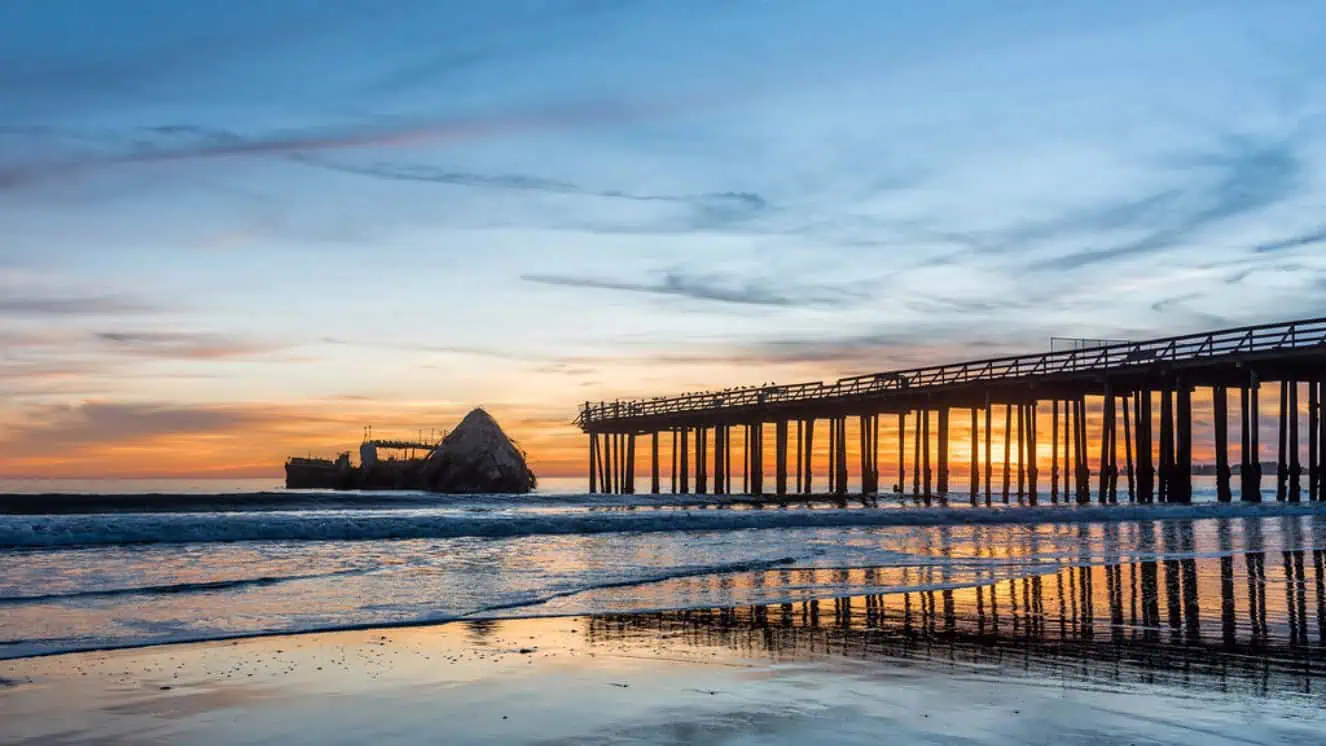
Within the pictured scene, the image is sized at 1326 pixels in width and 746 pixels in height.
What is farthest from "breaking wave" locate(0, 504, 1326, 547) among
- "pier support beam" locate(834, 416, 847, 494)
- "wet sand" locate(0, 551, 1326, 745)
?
"pier support beam" locate(834, 416, 847, 494)

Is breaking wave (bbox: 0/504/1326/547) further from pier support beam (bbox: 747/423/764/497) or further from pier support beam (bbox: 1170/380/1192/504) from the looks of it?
pier support beam (bbox: 747/423/764/497)

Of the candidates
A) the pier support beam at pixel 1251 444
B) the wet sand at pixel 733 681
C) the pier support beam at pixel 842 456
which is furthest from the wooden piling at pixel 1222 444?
the wet sand at pixel 733 681

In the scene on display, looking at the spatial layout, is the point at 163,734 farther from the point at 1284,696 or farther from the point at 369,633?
the point at 1284,696

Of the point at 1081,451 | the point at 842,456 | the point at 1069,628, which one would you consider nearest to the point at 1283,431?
the point at 1081,451

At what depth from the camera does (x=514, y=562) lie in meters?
19.1

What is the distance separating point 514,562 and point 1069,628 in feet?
34.7

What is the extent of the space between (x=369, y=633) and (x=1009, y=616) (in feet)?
22.1

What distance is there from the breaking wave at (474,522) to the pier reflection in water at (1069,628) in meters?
13.7

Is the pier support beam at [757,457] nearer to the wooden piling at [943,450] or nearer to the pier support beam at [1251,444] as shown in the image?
the wooden piling at [943,450]

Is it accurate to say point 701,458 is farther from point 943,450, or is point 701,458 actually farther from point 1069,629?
point 1069,629

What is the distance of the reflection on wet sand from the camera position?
8727 mm

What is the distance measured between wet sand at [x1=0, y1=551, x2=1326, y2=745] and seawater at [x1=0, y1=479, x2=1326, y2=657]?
92 centimetres

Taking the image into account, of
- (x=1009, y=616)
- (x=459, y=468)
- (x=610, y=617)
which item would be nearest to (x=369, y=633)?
(x=610, y=617)

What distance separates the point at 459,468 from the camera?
80875 mm
